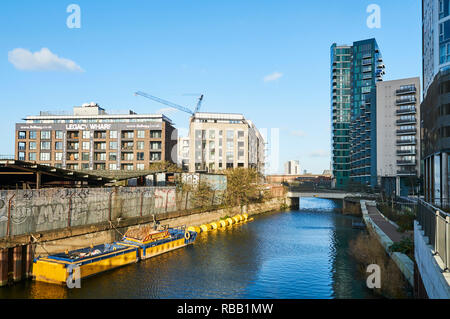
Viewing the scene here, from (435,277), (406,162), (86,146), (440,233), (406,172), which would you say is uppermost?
(86,146)

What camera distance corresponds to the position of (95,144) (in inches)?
4624

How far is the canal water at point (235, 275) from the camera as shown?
28.4 metres

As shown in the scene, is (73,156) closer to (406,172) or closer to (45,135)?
(45,135)

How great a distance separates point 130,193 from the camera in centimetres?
5025

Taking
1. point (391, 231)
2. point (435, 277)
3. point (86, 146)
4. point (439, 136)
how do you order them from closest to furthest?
1. point (435, 277)
2. point (391, 231)
3. point (439, 136)
4. point (86, 146)

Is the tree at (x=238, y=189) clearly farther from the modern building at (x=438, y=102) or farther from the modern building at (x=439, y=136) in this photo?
the modern building at (x=439, y=136)

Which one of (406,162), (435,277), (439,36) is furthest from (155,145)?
(435,277)

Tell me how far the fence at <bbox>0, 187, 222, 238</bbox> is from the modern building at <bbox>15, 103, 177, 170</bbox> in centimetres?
5676

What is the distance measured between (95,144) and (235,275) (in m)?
95.4

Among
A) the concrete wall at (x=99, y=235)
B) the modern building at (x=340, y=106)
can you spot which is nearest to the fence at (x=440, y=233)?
the concrete wall at (x=99, y=235)

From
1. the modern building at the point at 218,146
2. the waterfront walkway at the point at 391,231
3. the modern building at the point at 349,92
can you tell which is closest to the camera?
the waterfront walkway at the point at 391,231

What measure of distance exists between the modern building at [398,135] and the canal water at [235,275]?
8044cm

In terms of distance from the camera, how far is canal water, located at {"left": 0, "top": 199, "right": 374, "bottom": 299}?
2844 cm

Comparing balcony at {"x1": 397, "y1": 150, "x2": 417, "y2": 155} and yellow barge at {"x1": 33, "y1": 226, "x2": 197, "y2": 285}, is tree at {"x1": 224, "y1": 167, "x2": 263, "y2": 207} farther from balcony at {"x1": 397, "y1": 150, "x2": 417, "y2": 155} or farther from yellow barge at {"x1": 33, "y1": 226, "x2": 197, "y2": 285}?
balcony at {"x1": 397, "y1": 150, "x2": 417, "y2": 155}
